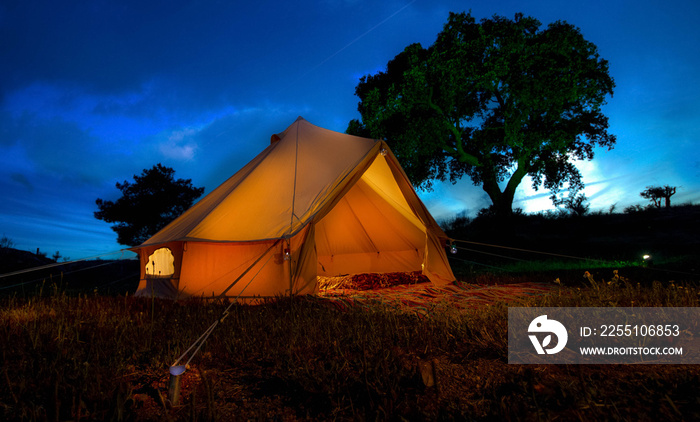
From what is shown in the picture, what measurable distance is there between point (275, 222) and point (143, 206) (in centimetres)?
1496

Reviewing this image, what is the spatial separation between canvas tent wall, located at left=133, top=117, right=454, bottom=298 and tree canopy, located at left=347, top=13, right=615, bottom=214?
5.99 meters

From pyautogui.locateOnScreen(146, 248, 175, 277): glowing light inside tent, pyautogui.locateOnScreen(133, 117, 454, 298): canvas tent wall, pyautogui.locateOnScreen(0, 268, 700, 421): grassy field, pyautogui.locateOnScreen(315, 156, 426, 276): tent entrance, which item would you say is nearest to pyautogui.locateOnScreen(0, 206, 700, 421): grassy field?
pyautogui.locateOnScreen(0, 268, 700, 421): grassy field

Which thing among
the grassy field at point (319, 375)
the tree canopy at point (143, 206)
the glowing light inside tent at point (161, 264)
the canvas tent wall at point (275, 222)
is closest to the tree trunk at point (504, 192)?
the canvas tent wall at point (275, 222)

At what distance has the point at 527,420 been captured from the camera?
1428 millimetres

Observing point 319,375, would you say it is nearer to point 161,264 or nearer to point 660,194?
point 161,264

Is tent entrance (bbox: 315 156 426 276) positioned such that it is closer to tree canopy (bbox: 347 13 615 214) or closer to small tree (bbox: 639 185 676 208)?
tree canopy (bbox: 347 13 615 214)

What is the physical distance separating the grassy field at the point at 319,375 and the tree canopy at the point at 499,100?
9.08 meters

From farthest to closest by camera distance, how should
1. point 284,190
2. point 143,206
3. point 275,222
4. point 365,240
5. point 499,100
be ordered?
point 143,206 → point 499,100 → point 365,240 → point 284,190 → point 275,222

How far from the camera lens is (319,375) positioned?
1946mm

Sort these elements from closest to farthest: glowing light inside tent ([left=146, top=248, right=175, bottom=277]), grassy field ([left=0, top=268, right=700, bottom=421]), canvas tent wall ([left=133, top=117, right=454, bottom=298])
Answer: grassy field ([left=0, top=268, right=700, bottom=421])
canvas tent wall ([left=133, top=117, right=454, bottom=298])
glowing light inside tent ([left=146, top=248, right=175, bottom=277])

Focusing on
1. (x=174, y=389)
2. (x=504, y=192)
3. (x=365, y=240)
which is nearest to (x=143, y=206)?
(x=365, y=240)

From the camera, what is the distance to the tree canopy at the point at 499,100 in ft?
34.8

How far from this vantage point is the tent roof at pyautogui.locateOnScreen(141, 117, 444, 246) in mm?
4586

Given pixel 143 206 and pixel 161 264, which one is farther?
pixel 143 206
